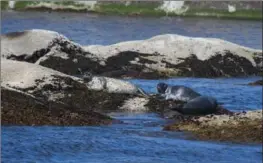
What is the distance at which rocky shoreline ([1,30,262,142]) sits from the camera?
52.3 ft

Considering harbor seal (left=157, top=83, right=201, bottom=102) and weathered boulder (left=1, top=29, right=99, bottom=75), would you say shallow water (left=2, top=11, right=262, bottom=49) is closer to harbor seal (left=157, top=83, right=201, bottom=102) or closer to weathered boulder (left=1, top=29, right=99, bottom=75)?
weathered boulder (left=1, top=29, right=99, bottom=75)

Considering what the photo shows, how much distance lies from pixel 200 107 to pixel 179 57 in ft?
32.5

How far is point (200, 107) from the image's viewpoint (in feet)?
61.1

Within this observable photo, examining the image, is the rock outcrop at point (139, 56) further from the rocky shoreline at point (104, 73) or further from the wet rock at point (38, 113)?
the wet rock at point (38, 113)

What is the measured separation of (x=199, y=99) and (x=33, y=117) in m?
4.27

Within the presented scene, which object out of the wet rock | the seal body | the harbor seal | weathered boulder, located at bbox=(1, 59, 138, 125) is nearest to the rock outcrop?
the harbor seal

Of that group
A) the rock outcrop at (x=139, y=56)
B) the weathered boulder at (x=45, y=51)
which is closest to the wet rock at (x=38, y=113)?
the weathered boulder at (x=45, y=51)

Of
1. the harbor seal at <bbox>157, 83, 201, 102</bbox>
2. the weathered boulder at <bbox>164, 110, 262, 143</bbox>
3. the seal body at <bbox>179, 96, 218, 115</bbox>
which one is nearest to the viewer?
the weathered boulder at <bbox>164, 110, 262, 143</bbox>

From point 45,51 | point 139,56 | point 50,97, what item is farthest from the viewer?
point 139,56

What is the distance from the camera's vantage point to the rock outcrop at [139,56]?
26.4 metres

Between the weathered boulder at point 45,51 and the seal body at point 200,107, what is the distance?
26.0 ft

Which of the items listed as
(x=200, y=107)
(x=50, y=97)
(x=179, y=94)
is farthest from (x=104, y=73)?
(x=200, y=107)

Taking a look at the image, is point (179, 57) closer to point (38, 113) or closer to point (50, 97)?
point (50, 97)

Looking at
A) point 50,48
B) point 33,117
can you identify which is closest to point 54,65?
point 50,48
